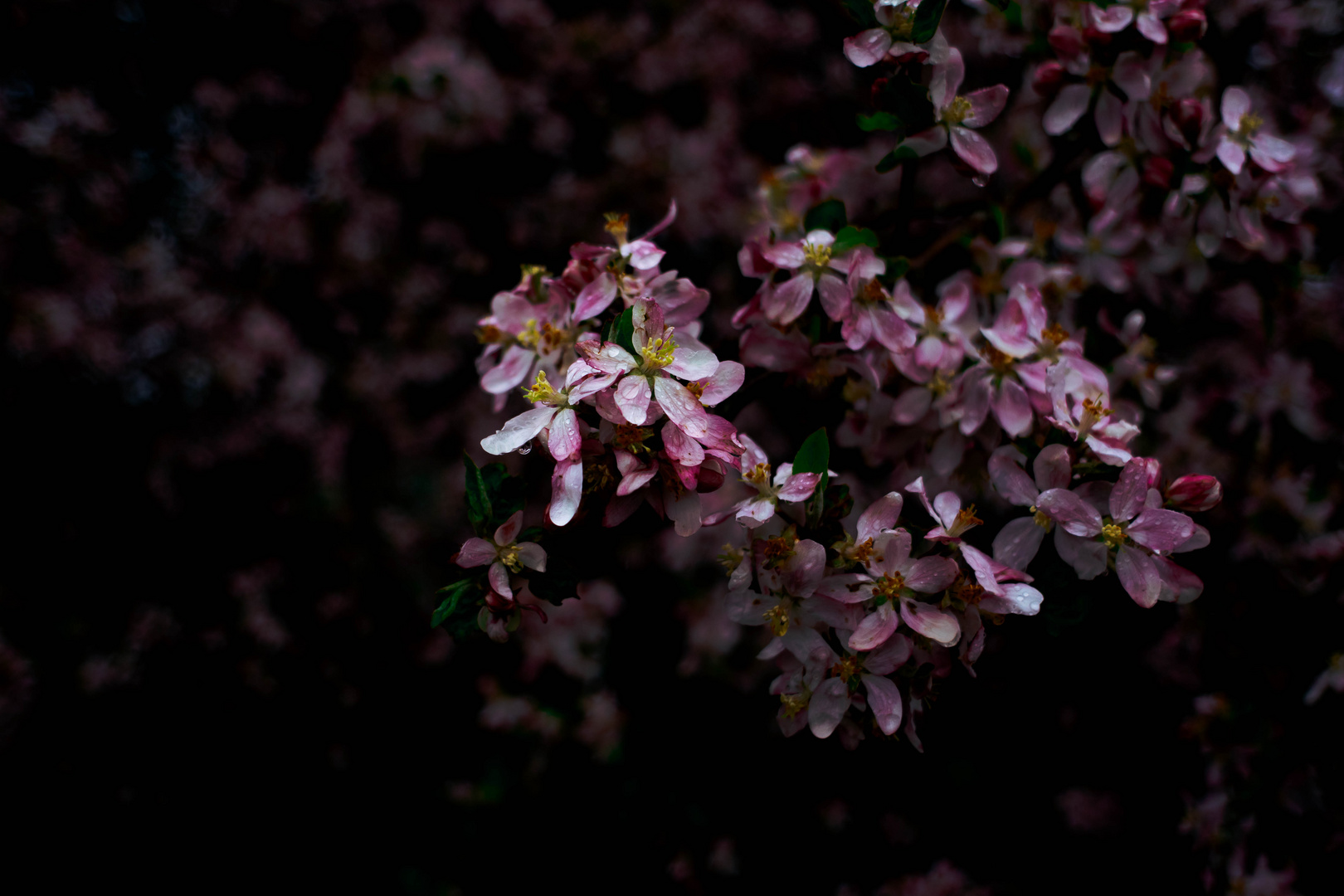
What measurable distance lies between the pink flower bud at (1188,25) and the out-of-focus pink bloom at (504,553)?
0.94m

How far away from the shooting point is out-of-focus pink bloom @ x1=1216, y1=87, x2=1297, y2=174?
863 millimetres

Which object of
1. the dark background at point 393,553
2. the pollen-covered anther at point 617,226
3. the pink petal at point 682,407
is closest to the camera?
the pink petal at point 682,407

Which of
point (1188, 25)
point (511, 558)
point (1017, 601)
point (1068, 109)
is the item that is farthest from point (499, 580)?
point (1188, 25)

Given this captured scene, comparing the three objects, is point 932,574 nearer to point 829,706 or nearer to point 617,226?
point 829,706

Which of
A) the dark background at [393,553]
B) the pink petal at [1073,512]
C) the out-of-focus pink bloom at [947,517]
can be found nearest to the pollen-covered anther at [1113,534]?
the pink petal at [1073,512]

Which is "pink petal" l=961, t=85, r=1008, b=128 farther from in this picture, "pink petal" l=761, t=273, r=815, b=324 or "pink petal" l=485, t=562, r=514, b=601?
"pink petal" l=485, t=562, r=514, b=601

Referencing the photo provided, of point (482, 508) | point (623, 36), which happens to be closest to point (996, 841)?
A: point (482, 508)

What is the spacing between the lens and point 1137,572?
0.65 meters

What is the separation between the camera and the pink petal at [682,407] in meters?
0.58

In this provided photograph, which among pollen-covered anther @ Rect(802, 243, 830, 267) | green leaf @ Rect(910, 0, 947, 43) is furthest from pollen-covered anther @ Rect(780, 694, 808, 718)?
green leaf @ Rect(910, 0, 947, 43)

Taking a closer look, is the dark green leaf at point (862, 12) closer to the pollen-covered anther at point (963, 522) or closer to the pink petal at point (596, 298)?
the pink petal at point (596, 298)

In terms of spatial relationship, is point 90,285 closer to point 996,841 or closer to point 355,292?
point 355,292

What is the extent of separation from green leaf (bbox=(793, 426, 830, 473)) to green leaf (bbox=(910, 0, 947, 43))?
0.41 meters

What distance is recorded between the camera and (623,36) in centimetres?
229
